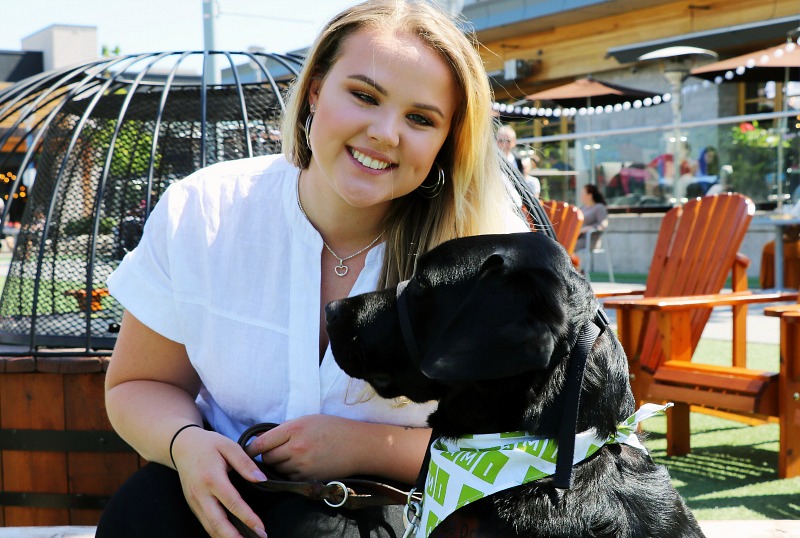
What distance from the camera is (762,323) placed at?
27.1 feet

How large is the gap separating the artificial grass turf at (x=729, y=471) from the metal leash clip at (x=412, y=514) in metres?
2.14

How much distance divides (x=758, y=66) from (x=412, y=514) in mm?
10247

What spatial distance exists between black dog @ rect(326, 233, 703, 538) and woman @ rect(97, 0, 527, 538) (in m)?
0.19

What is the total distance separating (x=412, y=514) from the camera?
1872 millimetres

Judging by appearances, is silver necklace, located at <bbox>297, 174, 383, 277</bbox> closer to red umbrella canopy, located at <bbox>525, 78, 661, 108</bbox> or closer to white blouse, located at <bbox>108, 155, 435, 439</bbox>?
white blouse, located at <bbox>108, 155, 435, 439</bbox>

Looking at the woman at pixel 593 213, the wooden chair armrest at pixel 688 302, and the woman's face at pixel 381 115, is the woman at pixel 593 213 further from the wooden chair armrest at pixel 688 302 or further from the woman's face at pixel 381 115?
the woman's face at pixel 381 115

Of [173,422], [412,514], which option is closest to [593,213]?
[412,514]

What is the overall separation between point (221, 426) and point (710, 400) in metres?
2.63

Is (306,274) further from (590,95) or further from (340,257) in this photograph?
(590,95)

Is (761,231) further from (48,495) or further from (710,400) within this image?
(48,495)

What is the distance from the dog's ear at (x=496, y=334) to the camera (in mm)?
1553

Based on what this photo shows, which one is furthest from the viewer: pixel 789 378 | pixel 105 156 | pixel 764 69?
pixel 764 69

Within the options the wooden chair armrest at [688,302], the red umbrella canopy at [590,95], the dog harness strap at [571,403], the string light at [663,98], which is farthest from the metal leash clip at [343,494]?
the red umbrella canopy at [590,95]

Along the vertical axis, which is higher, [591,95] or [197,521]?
[591,95]
